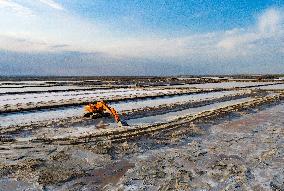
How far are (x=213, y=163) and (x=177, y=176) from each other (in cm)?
115

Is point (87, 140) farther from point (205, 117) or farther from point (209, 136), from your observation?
point (205, 117)

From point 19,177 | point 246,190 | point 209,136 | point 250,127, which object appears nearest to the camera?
point 246,190

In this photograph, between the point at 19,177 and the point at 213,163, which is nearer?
the point at 19,177

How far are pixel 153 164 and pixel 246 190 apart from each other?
1774mm

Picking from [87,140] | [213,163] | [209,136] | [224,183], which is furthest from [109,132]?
[224,183]

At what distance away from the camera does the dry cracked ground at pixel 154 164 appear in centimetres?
521

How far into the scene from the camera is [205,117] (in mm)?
12414

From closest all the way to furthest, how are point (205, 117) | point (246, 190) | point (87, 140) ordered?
1. point (246, 190)
2. point (87, 140)
3. point (205, 117)

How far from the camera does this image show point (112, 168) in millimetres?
5980

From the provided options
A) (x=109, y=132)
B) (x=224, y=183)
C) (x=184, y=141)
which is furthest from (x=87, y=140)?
(x=224, y=183)

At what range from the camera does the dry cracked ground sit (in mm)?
5215

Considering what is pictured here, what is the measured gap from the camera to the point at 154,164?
6.25 meters

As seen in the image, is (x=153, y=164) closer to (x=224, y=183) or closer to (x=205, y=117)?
(x=224, y=183)

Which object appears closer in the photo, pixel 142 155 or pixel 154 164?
pixel 154 164
